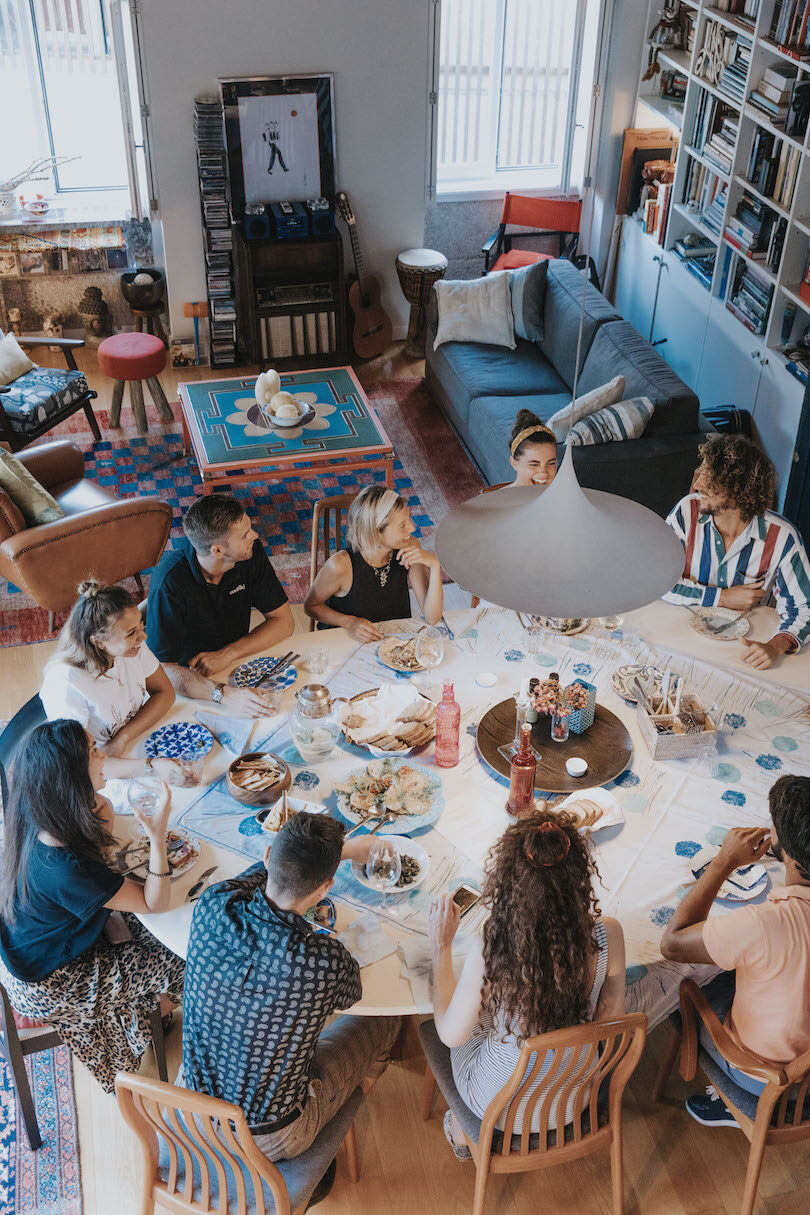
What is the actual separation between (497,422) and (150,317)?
2414 mm

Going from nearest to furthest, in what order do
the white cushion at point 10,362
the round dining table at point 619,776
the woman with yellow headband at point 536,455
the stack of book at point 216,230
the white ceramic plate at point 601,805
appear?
the round dining table at point 619,776, the white ceramic plate at point 601,805, the woman with yellow headband at point 536,455, the white cushion at point 10,362, the stack of book at point 216,230

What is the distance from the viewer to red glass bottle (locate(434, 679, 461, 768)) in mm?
2961

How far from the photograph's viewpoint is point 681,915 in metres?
2.53

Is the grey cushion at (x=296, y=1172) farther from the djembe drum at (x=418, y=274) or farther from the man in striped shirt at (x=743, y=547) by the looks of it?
the djembe drum at (x=418, y=274)

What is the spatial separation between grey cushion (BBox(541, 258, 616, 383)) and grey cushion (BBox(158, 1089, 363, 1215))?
4.04m

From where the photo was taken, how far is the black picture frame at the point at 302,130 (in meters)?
6.32

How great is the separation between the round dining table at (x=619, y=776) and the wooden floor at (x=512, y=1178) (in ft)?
1.79

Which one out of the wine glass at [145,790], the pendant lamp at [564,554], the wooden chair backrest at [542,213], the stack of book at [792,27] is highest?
the stack of book at [792,27]

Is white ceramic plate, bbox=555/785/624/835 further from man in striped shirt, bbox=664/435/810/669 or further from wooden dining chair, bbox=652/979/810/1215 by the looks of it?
man in striped shirt, bbox=664/435/810/669

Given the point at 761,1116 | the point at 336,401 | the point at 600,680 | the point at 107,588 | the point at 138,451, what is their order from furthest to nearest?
the point at 138,451
the point at 336,401
the point at 600,680
the point at 107,588
the point at 761,1116

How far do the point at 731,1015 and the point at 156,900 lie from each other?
131 centimetres

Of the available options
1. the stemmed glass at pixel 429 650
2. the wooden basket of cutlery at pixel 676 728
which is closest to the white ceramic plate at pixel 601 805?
the wooden basket of cutlery at pixel 676 728

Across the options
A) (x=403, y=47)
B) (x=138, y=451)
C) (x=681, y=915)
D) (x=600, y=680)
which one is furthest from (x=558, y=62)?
(x=681, y=915)

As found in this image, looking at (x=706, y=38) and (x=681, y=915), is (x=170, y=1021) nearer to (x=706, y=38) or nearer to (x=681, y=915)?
(x=681, y=915)
